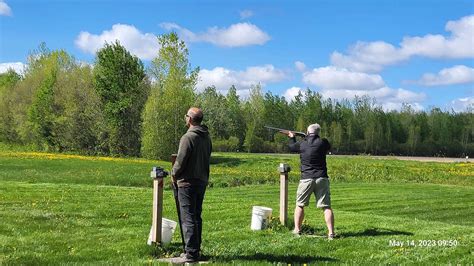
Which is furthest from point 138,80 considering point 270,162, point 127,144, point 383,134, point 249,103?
point 383,134

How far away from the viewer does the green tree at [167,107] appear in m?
46.4

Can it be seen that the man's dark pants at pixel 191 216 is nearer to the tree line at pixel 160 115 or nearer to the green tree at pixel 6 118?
the tree line at pixel 160 115

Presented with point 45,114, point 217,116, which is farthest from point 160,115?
point 217,116

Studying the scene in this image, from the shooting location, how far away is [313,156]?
9.65 m

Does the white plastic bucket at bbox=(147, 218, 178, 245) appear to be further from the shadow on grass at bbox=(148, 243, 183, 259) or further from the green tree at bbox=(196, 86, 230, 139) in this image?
the green tree at bbox=(196, 86, 230, 139)

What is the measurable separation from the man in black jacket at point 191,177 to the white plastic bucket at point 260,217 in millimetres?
2742

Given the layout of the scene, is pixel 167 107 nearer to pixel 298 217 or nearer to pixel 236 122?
pixel 298 217

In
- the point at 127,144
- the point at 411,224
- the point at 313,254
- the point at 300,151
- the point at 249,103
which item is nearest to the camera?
the point at 313,254

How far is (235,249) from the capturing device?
8.52 meters

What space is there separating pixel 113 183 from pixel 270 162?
2269 cm

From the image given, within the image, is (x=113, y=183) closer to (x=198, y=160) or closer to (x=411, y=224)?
(x=411, y=224)

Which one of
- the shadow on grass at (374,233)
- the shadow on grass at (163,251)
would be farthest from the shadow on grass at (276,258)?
the shadow on grass at (374,233)

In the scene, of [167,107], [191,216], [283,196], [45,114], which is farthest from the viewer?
[45,114]

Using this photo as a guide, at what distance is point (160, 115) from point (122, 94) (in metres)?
9.02
